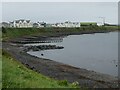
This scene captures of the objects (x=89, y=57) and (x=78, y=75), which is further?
(x=89, y=57)

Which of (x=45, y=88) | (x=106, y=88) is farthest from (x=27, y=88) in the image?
(x=106, y=88)

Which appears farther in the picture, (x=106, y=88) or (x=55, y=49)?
(x=55, y=49)

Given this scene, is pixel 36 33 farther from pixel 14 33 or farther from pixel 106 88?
pixel 106 88

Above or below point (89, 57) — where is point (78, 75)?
above

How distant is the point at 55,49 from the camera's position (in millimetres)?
107312

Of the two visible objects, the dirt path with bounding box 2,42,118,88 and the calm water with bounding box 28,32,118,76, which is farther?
the calm water with bounding box 28,32,118,76

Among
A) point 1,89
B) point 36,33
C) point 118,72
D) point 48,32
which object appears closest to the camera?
point 1,89

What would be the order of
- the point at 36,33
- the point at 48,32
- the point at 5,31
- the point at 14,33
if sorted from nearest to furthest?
1. the point at 5,31
2. the point at 14,33
3. the point at 36,33
4. the point at 48,32

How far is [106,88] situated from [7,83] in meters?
20.8

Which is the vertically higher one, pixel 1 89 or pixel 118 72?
pixel 1 89

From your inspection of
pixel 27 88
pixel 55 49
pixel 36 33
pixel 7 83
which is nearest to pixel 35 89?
pixel 27 88

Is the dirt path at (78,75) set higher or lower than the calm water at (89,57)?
higher

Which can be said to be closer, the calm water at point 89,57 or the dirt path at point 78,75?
the dirt path at point 78,75

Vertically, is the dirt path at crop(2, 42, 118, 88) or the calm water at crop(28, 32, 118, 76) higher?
the dirt path at crop(2, 42, 118, 88)
